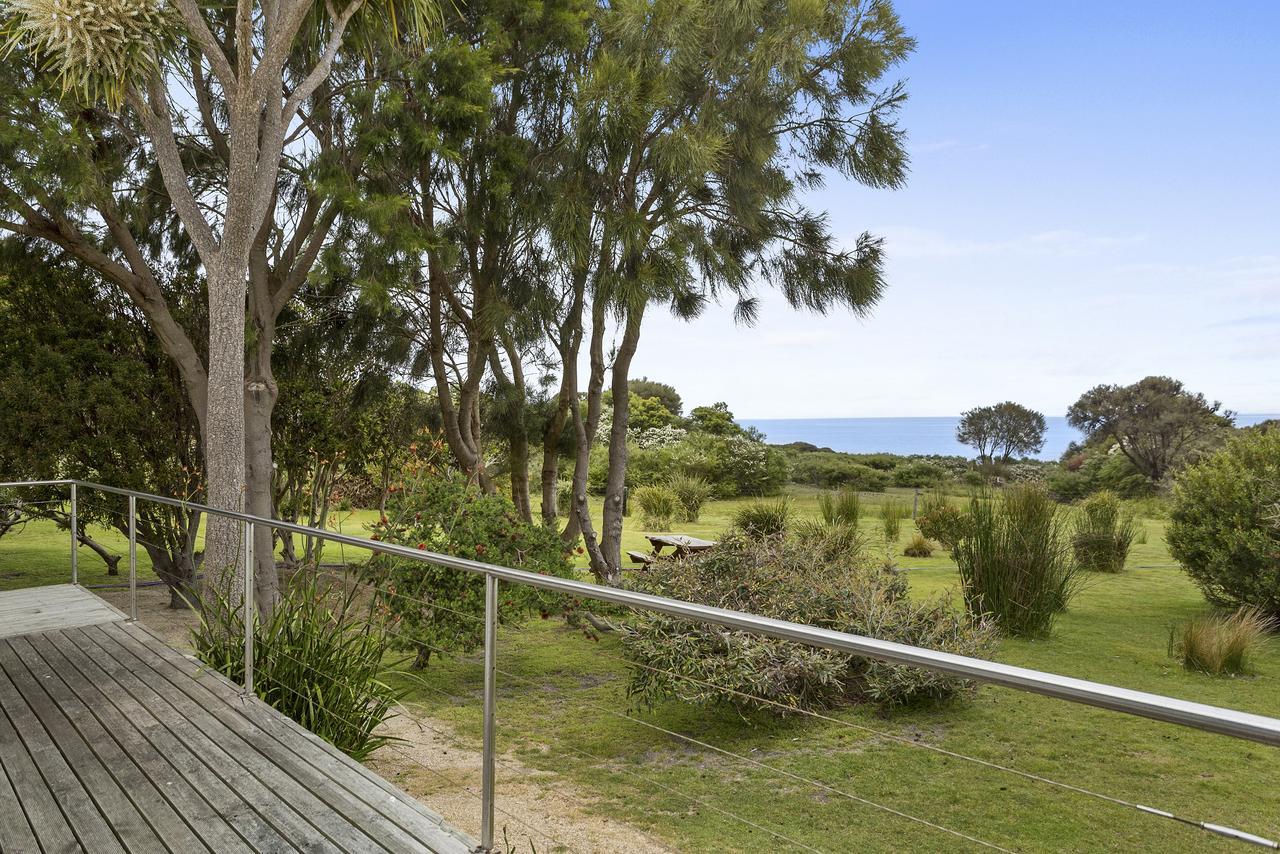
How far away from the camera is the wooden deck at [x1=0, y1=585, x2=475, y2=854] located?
2.21 metres

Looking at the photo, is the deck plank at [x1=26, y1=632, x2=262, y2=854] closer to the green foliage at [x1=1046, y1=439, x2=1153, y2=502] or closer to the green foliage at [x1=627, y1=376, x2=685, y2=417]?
the green foliage at [x1=1046, y1=439, x2=1153, y2=502]

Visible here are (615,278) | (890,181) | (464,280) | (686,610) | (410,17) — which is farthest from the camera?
(464,280)

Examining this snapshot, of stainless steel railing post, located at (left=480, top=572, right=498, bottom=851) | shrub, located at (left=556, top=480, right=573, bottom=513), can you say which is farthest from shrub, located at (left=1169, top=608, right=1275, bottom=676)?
shrub, located at (left=556, top=480, right=573, bottom=513)

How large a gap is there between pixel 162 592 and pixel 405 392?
3.52m

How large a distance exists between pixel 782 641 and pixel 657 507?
1194cm

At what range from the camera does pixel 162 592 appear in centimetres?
943

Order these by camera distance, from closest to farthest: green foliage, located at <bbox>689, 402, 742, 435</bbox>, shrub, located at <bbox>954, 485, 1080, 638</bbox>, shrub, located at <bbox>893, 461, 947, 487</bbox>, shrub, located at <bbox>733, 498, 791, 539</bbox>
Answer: shrub, located at <bbox>954, 485, 1080, 638</bbox>
shrub, located at <bbox>733, 498, 791, 539</bbox>
shrub, located at <bbox>893, 461, 947, 487</bbox>
green foliage, located at <bbox>689, 402, 742, 435</bbox>

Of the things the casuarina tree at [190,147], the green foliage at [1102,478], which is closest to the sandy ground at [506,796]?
the casuarina tree at [190,147]

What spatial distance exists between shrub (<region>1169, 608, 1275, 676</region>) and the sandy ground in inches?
197

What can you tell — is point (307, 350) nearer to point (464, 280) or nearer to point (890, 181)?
point (464, 280)

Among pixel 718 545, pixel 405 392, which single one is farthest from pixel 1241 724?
pixel 405 392

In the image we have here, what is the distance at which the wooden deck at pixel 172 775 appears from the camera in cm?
221

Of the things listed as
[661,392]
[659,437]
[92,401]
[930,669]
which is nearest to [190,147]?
[92,401]

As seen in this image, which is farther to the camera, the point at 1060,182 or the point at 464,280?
the point at 1060,182
